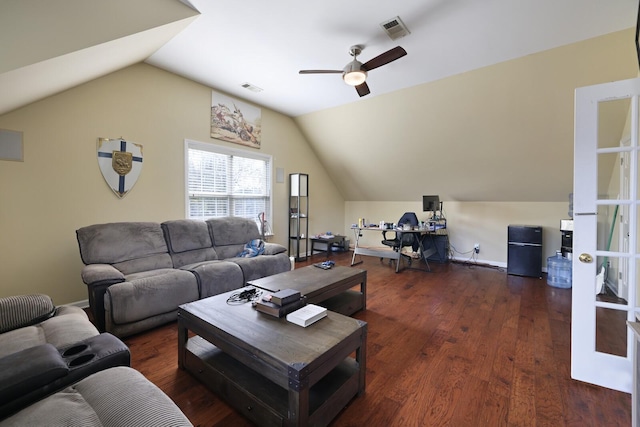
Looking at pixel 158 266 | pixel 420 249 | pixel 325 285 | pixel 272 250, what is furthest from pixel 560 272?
pixel 158 266

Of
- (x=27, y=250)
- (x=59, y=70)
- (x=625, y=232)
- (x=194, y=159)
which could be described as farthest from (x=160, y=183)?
(x=625, y=232)

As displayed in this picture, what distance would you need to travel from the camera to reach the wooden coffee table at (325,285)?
2.38 m

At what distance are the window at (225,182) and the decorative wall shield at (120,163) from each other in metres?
0.66

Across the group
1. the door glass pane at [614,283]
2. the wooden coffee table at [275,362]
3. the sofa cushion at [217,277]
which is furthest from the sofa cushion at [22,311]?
the door glass pane at [614,283]

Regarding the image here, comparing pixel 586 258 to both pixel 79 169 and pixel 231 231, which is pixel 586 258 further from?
pixel 79 169

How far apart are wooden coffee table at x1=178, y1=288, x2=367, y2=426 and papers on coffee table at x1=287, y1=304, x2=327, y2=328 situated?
39mm

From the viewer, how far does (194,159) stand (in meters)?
4.03

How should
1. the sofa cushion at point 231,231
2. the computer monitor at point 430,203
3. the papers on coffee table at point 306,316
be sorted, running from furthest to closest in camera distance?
the computer monitor at point 430,203, the sofa cushion at point 231,231, the papers on coffee table at point 306,316

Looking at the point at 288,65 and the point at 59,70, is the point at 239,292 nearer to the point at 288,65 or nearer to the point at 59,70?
the point at 59,70

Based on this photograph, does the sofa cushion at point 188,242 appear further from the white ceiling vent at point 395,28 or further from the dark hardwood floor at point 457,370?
the white ceiling vent at point 395,28

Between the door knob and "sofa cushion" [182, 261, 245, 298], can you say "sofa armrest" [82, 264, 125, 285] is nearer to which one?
"sofa cushion" [182, 261, 245, 298]

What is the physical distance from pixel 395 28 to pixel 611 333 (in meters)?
3.47

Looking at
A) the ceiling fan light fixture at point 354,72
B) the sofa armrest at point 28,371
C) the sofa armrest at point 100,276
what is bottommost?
the sofa armrest at point 28,371

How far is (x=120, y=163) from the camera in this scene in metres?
3.23
